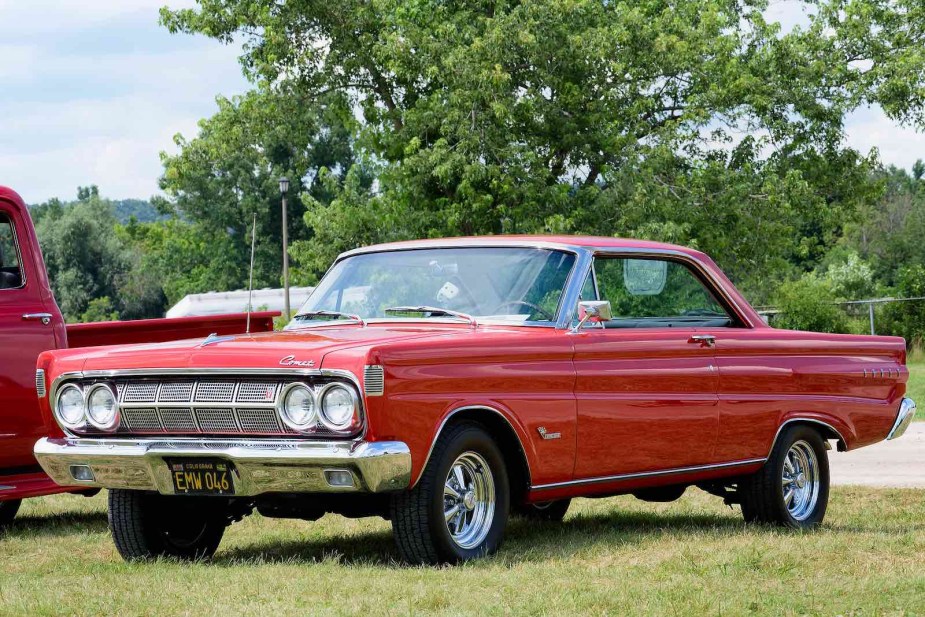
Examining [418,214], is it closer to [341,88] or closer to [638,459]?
[341,88]

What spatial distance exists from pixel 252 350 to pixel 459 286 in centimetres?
152

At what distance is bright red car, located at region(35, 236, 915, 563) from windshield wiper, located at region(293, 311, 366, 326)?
0.04 ft

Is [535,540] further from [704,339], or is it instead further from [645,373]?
[704,339]

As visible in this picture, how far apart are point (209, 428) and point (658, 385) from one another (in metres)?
2.49

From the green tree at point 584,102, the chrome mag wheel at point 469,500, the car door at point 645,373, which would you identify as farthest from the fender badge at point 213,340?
the green tree at point 584,102

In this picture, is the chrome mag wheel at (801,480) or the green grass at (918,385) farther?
the green grass at (918,385)

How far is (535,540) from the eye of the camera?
7879 mm

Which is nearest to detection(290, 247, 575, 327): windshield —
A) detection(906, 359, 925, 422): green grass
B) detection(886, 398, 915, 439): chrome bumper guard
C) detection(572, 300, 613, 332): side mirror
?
detection(572, 300, 613, 332): side mirror

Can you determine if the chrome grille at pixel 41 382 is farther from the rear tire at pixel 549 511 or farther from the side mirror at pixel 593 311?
the rear tire at pixel 549 511

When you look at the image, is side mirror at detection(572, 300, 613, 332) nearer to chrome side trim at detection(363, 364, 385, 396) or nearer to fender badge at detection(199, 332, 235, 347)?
chrome side trim at detection(363, 364, 385, 396)

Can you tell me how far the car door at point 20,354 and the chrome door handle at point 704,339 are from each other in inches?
169

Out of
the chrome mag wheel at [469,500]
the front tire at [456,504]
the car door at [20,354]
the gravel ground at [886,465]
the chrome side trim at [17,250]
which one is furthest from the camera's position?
the gravel ground at [886,465]

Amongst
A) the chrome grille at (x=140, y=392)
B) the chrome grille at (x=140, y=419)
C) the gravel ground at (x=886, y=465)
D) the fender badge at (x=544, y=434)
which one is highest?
the chrome grille at (x=140, y=392)

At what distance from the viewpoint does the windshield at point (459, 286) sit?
7430 millimetres
